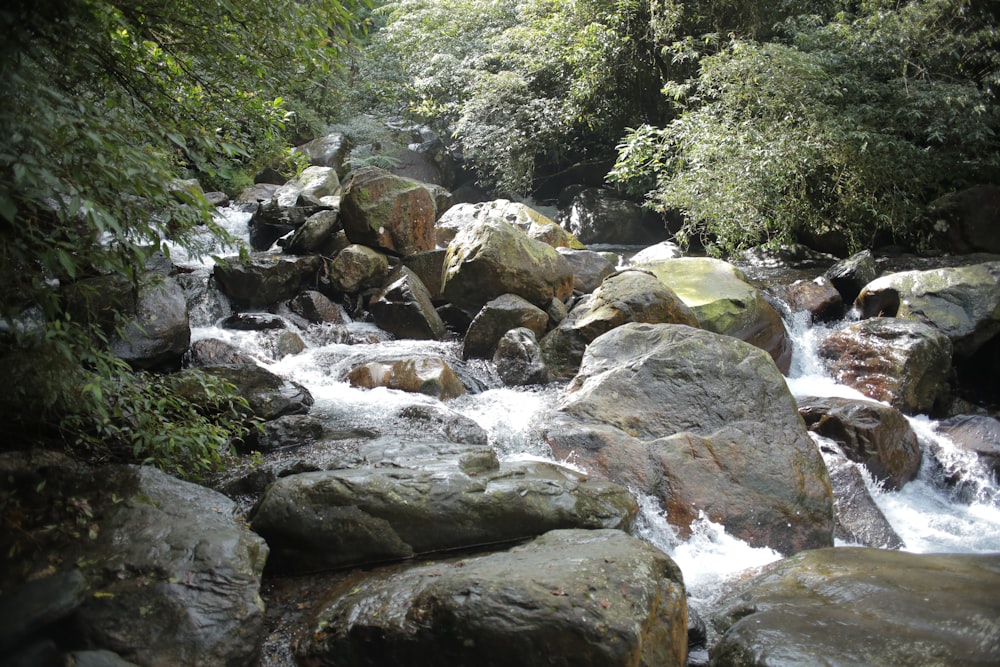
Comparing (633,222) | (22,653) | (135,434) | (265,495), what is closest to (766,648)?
(265,495)

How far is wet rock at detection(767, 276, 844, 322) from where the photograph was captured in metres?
10.2

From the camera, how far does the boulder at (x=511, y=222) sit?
11.9 metres

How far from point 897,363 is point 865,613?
19.2 feet

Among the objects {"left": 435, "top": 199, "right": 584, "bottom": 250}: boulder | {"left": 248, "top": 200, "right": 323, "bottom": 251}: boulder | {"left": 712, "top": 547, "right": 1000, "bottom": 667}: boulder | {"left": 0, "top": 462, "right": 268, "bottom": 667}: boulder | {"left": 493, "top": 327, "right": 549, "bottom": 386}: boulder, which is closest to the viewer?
{"left": 0, "top": 462, "right": 268, "bottom": 667}: boulder

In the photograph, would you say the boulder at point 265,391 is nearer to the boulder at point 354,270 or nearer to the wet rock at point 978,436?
the boulder at point 354,270

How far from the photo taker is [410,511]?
3943 millimetres

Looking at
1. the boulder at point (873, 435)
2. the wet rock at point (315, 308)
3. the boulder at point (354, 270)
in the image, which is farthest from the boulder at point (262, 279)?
the boulder at point (873, 435)

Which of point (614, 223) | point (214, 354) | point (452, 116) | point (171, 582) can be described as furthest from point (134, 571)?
point (452, 116)

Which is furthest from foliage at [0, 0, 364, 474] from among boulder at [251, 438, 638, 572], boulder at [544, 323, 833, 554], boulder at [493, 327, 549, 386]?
boulder at [493, 327, 549, 386]

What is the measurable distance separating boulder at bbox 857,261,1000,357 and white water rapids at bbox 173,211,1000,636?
1.13 metres

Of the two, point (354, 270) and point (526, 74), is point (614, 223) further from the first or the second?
point (354, 270)

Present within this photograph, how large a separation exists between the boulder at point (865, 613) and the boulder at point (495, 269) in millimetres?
5484

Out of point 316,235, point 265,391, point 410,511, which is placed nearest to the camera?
point 410,511

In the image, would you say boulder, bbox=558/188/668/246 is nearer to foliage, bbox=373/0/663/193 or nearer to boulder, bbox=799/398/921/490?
foliage, bbox=373/0/663/193
